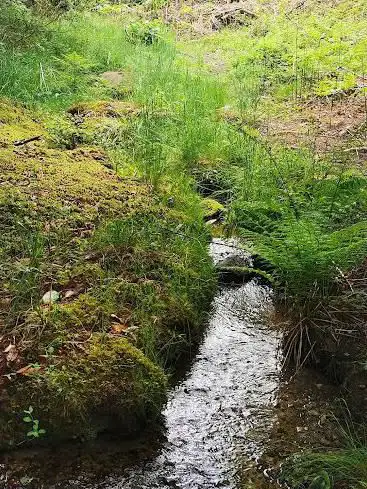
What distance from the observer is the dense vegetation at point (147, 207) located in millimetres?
2873

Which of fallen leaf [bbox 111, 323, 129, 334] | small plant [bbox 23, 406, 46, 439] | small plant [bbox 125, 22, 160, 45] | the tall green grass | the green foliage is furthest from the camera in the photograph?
small plant [bbox 125, 22, 160, 45]

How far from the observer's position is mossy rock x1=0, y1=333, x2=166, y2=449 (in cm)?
256

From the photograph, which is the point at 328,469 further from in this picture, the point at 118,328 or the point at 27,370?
the point at 27,370

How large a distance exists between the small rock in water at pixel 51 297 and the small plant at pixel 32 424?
0.73m

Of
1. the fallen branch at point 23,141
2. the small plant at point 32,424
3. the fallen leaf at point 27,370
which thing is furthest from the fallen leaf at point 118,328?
the fallen branch at point 23,141

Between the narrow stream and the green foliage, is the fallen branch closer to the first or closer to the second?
the narrow stream

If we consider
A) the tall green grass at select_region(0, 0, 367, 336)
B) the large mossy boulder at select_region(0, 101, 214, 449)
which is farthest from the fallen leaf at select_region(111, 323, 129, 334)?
A: the tall green grass at select_region(0, 0, 367, 336)

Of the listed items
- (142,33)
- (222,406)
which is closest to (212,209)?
(222,406)

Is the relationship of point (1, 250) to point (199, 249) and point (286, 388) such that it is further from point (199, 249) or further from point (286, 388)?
point (286, 388)

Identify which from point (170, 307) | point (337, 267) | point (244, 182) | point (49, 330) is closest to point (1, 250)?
point (49, 330)

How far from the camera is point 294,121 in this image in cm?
738

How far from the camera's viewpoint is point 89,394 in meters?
2.63

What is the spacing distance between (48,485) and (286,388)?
1.47 metres

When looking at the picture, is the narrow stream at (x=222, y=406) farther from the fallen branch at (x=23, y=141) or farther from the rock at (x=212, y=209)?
the fallen branch at (x=23, y=141)
